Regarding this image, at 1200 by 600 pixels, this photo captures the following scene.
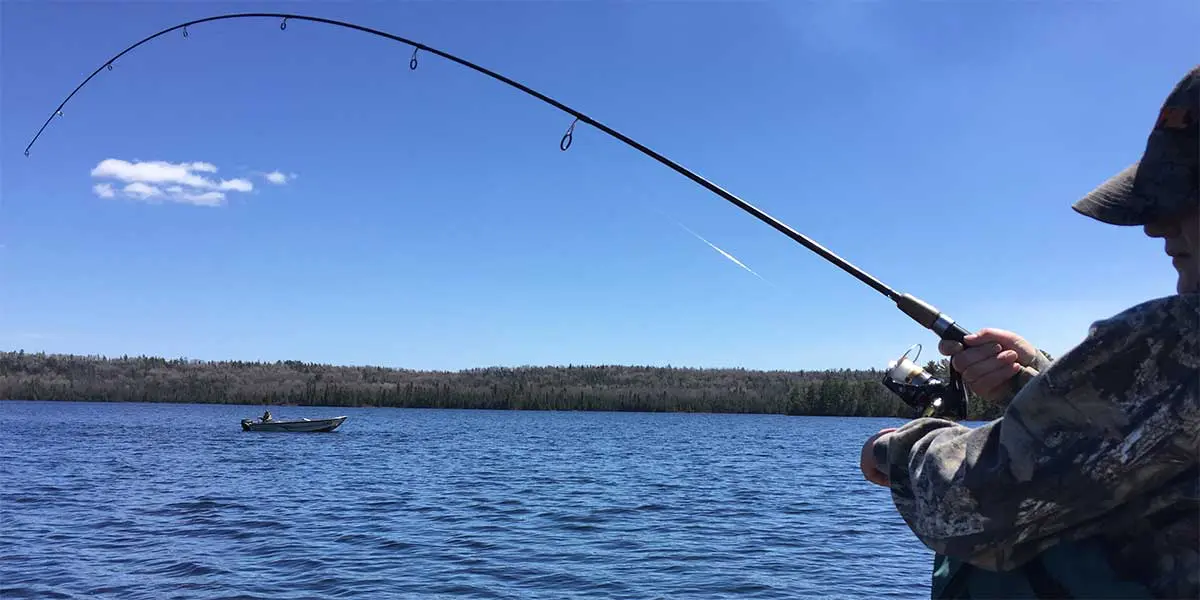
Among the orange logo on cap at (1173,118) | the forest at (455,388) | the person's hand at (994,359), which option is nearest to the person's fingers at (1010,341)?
the person's hand at (994,359)

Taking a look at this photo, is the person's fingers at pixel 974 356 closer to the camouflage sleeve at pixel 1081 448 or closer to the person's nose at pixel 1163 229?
the camouflage sleeve at pixel 1081 448

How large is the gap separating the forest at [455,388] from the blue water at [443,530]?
70277 millimetres

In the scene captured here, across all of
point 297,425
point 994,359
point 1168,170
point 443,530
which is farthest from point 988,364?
point 297,425

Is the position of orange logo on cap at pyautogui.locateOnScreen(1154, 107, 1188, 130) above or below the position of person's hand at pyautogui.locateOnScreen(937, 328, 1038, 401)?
above

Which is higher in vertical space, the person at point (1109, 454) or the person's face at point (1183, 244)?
the person's face at point (1183, 244)

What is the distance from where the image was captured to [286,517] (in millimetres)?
18203

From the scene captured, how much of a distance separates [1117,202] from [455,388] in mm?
119422

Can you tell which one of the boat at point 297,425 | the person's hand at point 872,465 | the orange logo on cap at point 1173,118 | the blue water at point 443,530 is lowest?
the blue water at point 443,530

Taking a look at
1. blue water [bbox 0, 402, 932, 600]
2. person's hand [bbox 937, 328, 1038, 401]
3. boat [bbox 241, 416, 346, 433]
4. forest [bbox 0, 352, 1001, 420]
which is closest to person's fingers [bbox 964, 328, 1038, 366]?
person's hand [bbox 937, 328, 1038, 401]

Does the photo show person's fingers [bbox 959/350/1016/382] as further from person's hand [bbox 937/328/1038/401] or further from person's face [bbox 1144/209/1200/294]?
person's face [bbox 1144/209/1200/294]

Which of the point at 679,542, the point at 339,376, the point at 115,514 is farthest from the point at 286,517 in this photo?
the point at 339,376

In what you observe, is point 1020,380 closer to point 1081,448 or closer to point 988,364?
point 988,364

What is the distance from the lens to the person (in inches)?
64.9

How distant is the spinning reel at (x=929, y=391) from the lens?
3018 millimetres
